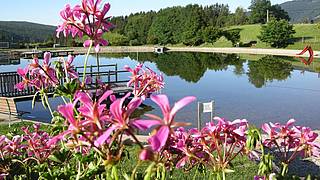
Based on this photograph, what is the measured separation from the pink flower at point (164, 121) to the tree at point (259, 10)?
89.1 metres

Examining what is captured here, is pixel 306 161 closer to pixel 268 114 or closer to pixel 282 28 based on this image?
pixel 268 114

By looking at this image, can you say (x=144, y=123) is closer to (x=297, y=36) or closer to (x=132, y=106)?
(x=132, y=106)

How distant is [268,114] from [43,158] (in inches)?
451

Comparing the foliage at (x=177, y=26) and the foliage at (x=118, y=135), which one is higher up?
the foliage at (x=177, y=26)

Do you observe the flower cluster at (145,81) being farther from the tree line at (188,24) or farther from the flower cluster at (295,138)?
the tree line at (188,24)

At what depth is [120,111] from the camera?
871 millimetres

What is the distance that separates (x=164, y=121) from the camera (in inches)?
31.2

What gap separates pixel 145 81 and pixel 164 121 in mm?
926

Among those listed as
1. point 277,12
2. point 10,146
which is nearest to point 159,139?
point 10,146

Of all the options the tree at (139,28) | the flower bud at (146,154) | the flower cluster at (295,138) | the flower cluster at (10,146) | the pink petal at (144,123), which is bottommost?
the flower cluster at (10,146)

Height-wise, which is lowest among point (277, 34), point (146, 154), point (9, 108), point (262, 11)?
point (9, 108)

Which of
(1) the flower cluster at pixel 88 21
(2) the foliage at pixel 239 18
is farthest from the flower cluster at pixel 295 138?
(2) the foliage at pixel 239 18

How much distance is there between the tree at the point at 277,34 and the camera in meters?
48.6

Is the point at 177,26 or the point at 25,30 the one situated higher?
the point at 25,30
